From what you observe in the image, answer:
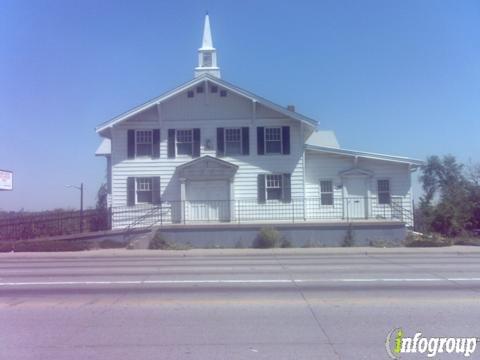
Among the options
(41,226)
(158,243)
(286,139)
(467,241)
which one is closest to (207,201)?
(158,243)

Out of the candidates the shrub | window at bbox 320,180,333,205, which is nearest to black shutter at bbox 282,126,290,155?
window at bbox 320,180,333,205

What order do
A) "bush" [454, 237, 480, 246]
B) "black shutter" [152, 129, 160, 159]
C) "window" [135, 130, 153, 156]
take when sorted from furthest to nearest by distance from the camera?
"window" [135, 130, 153, 156] < "black shutter" [152, 129, 160, 159] < "bush" [454, 237, 480, 246]

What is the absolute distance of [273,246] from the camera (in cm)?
2273

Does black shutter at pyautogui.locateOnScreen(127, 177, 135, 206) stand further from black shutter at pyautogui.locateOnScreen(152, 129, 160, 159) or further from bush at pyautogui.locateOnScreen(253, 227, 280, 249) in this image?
bush at pyautogui.locateOnScreen(253, 227, 280, 249)

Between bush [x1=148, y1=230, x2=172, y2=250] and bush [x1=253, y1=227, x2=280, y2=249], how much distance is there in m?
3.92

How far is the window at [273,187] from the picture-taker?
26.9 m

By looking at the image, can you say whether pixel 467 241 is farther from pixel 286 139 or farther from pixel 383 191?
pixel 286 139

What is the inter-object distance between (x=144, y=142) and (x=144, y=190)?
250cm

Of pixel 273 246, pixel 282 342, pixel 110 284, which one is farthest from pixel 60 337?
pixel 273 246

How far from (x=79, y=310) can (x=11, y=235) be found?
18.4 meters

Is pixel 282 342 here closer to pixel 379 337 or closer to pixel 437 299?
pixel 379 337

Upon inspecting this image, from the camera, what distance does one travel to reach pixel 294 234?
23.2 metres

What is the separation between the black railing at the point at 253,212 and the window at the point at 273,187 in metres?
0.27

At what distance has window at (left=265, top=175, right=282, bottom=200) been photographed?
88.3 ft
